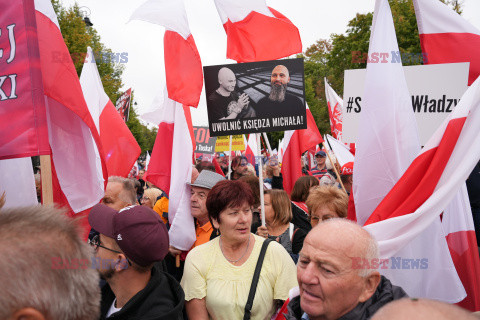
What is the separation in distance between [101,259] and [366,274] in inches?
54.7

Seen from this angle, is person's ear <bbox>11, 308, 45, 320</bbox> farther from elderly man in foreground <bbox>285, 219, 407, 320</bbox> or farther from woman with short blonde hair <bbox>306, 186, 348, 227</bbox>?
woman with short blonde hair <bbox>306, 186, 348, 227</bbox>

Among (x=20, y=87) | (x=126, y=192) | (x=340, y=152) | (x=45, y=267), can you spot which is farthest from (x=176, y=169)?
(x=45, y=267)

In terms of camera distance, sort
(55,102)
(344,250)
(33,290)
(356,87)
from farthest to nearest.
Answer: (356,87) < (55,102) < (344,250) < (33,290)

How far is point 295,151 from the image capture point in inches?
272

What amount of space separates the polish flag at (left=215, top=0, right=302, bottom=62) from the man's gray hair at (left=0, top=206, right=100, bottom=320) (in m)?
4.13

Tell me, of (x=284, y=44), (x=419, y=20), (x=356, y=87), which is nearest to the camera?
(x=419, y=20)

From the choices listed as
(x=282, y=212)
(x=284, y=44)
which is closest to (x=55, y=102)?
(x=282, y=212)

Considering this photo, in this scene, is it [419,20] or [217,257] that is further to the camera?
[419,20]

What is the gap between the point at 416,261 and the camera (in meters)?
2.91

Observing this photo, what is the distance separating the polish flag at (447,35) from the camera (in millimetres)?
4008

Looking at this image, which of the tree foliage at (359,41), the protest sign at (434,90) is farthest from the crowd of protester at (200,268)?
the tree foliage at (359,41)

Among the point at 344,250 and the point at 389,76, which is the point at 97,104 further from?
the point at 344,250

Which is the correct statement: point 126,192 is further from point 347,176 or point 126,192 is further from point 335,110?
point 335,110

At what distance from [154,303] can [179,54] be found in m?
3.35
